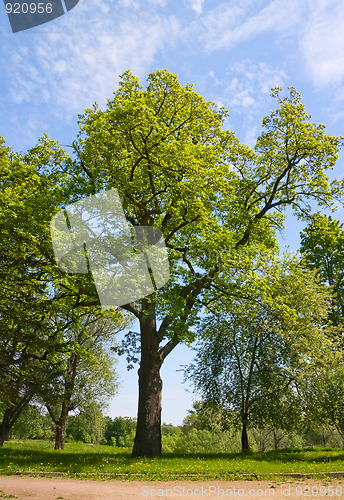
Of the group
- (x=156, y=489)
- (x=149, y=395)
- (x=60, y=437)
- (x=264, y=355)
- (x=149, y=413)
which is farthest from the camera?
(x=60, y=437)

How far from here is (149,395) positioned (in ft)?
58.8

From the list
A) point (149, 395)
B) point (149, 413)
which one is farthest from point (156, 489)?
point (149, 395)

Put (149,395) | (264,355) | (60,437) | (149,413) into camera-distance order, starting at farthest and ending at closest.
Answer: (60,437) → (264,355) → (149,395) → (149,413)

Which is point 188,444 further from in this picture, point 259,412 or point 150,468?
point 150,468

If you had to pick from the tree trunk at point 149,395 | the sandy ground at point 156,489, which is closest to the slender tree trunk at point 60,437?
the tree trunk at point 149,395

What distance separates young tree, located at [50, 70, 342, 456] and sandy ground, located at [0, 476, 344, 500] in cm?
658

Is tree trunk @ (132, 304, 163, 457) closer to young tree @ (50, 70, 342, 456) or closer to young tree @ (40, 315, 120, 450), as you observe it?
young tree @ (50, 70, 342, 456)

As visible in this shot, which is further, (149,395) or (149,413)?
(149,395)

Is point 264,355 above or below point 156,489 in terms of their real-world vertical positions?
above

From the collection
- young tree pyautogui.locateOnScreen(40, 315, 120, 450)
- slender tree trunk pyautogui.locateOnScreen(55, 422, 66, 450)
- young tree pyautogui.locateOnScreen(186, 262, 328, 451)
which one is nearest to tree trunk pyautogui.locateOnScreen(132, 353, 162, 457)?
young tree pyautogui.locateOnScreen(186, 262, 328, 451)

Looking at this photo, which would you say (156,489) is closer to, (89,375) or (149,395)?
(149,395)

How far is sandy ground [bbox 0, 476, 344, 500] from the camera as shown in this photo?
954 centimetres

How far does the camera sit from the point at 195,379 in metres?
26.3

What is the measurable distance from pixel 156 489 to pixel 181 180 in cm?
1186
